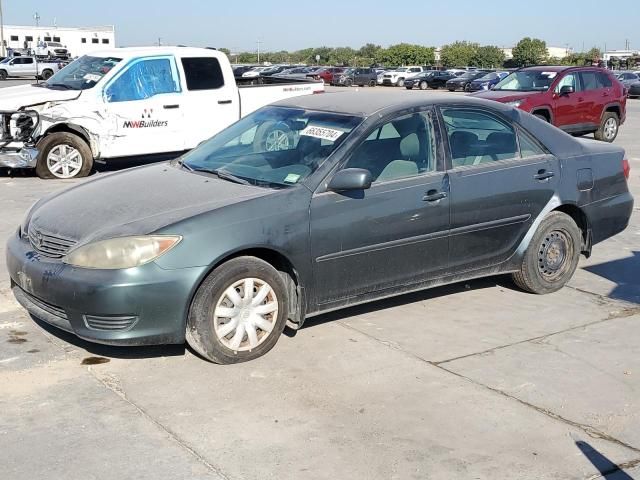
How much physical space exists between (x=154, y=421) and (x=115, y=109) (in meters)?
8.11

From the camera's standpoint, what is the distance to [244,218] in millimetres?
4914

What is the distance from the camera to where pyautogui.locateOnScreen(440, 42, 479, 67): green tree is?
289 feet

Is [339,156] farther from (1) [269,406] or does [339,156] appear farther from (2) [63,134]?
(2) [63,134]

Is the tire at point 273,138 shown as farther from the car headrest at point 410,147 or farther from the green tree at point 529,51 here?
the green tree at point 529,51

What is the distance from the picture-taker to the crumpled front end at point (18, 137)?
36.9 feet

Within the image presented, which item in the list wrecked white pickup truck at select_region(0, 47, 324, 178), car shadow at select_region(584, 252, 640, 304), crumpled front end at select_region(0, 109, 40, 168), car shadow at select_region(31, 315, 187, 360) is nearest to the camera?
car shadow at select_region(31, 315, 187, 360)

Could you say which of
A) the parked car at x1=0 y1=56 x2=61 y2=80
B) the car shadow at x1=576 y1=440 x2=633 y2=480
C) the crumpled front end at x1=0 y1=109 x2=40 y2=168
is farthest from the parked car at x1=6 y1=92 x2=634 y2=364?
the parked car at x1=0 y1=56 x2=61 y2=80

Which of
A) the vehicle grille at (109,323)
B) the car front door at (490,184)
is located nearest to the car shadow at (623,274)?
the car front door at (490,184)

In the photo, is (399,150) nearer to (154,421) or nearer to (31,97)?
(154,421)

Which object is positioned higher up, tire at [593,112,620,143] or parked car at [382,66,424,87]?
parked car at [382,66,424,87]

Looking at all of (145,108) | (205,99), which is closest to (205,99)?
(205,99)

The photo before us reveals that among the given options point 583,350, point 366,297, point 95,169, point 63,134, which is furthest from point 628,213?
point 95,169

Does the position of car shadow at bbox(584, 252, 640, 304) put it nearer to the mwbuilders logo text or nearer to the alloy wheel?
the alloy wheel

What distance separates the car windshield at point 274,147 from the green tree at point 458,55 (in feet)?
277
